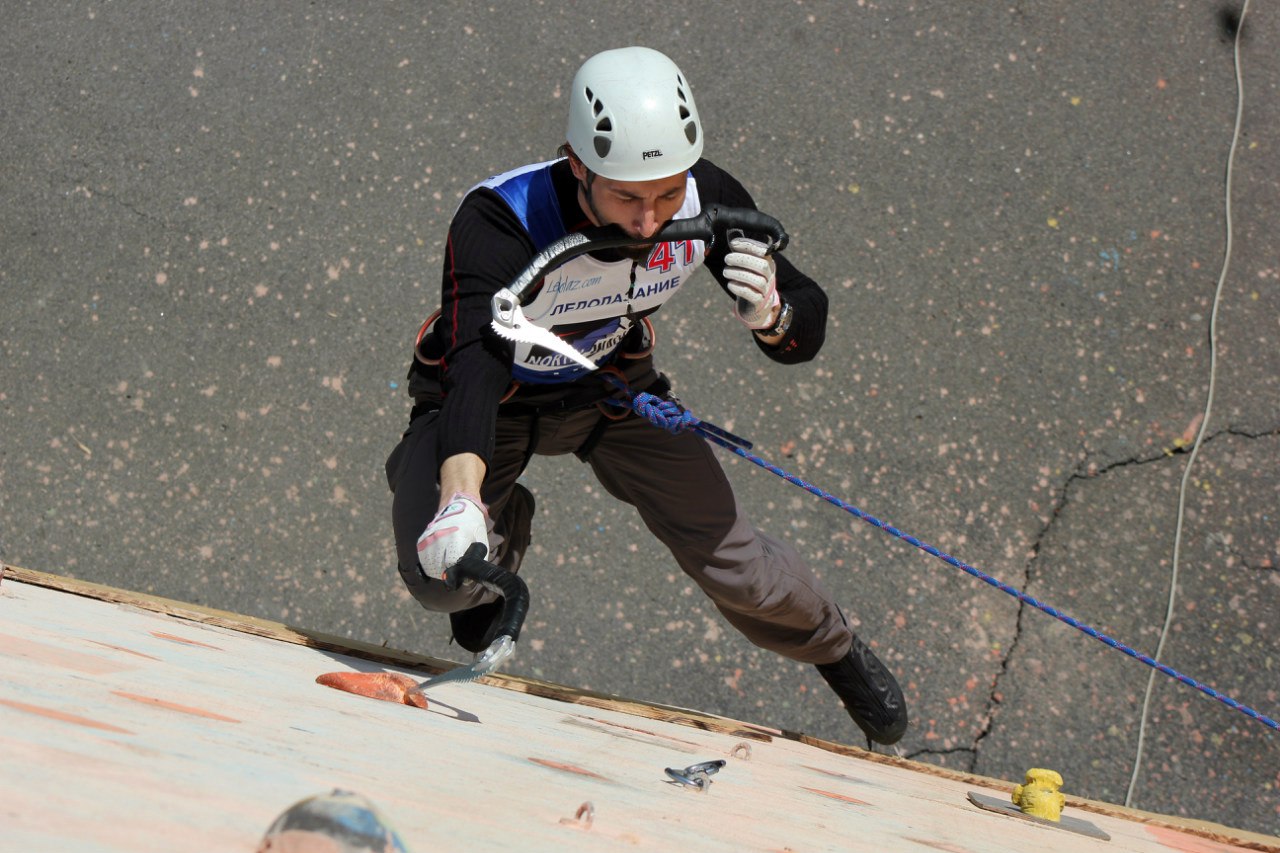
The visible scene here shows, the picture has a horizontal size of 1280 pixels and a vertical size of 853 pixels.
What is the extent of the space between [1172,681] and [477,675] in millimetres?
2486

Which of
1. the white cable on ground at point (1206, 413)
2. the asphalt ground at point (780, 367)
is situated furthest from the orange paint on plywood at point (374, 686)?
the white cable on ground at point (1206, 413)

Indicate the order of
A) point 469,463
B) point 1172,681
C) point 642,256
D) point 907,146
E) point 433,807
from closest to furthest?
point 433,807 → point 469,463 → point 642,256 → point 1172,681 → point 907,146

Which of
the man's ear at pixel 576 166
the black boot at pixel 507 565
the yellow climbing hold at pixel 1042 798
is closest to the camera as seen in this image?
the yellow climbing hold at pixel 1042 798

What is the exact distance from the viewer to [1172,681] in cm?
332

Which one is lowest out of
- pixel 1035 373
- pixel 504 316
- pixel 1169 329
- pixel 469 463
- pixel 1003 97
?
pixel 469 463

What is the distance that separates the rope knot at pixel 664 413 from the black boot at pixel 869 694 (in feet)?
3.35

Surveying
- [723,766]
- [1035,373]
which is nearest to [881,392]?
[1035,373]

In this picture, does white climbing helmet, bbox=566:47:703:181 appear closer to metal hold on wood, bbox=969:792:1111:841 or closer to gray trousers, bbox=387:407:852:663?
gray trousers, bbox=387:407:852:663

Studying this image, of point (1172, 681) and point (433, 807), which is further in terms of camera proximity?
point (1172, 681)

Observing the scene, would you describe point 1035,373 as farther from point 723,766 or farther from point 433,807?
point 433,807

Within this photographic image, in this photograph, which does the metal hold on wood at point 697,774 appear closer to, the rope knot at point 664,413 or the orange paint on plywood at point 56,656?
the orange paint on plywood at point 56,656

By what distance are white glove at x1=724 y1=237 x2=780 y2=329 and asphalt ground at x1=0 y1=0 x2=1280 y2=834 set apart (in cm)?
126

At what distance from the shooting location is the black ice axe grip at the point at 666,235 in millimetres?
2213

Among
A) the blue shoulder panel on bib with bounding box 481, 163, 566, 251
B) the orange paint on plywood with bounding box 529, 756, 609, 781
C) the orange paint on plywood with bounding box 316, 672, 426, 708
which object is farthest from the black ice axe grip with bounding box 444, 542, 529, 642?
the blue shoulder panel on bib with bounding box 481, 163, 566, 251
